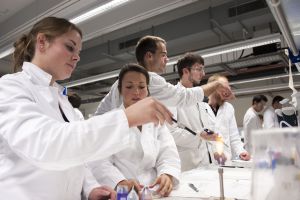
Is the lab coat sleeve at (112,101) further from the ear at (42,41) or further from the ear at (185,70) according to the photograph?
the ear at (185,70)

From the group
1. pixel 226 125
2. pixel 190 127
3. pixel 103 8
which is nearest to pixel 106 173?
pixel 190 127

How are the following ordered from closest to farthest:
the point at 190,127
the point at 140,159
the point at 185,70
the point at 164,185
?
the point at 164,185
the point at 140,159
the point at 190,127
the point at 185,70

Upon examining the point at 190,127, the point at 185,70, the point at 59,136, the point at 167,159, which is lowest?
the point at 167,159

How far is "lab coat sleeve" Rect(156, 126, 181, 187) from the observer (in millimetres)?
1351

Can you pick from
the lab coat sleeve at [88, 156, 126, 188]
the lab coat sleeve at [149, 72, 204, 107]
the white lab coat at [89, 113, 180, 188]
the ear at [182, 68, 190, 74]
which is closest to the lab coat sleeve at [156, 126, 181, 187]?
the white lab coat at [89, 113, 180, 188]

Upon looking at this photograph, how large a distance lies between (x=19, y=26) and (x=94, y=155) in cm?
449

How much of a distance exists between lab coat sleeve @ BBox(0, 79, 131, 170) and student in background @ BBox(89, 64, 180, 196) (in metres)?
0.39

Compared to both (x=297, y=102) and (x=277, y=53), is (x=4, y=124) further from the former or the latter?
(x=277, y=53)

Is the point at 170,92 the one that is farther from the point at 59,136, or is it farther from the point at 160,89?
the point at 59,136

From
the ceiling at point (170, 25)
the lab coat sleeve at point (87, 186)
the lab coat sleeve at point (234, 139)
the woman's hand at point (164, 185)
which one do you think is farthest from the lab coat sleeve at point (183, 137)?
the ceiling at point (170, 25)

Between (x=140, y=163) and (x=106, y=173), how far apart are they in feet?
0.68

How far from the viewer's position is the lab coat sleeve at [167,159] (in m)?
1.35

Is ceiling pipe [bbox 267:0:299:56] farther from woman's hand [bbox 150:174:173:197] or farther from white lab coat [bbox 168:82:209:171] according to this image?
white lab coat [bbox 168:82:209:171]

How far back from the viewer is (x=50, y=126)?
726 mm
